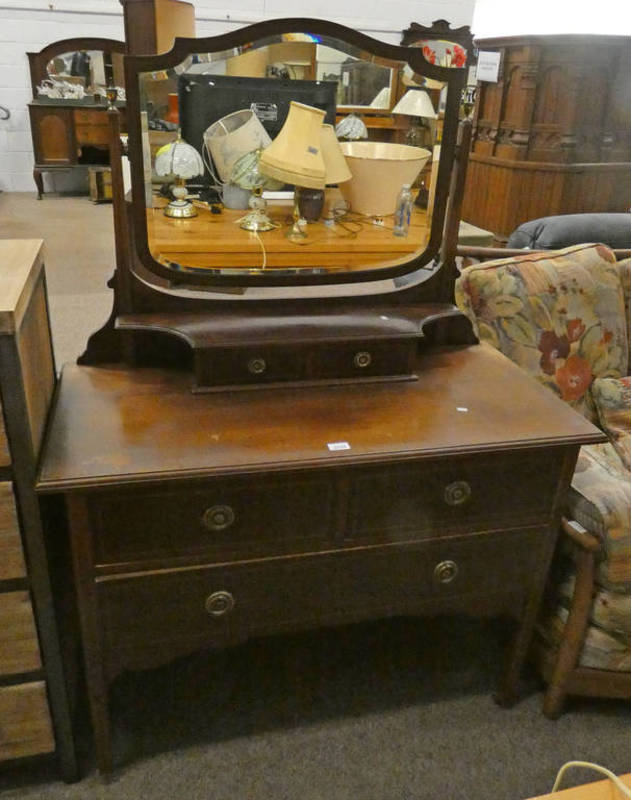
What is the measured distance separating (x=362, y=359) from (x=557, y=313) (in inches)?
24.5

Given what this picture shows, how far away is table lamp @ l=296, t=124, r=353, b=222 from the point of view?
134 cm

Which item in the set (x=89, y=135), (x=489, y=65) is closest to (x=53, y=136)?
(x=89, y=135)

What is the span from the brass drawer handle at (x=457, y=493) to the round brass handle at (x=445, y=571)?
0.14 m

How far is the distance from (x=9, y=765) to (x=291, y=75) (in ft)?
4.62

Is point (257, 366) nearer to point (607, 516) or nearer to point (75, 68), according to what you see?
point (607, 516)

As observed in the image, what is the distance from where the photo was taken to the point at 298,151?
4.37 feet

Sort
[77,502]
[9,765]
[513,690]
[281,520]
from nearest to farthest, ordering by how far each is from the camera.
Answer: [77,502] < [281,520] < [9,765] < [513,690]

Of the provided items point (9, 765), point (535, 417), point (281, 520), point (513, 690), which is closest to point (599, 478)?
point (535, 417)

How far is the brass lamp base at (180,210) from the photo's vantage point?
52.4 inches

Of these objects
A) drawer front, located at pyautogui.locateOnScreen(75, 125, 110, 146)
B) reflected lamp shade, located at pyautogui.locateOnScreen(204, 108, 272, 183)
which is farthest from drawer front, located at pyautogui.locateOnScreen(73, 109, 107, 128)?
reflected lamp shade, located at pyautogui.locateOnScreen(204, 108, 272, 183)

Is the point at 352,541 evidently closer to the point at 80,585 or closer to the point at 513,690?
the point at 80,585

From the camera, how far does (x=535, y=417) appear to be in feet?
4.24

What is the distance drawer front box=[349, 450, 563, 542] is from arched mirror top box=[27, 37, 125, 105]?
4.24 metres

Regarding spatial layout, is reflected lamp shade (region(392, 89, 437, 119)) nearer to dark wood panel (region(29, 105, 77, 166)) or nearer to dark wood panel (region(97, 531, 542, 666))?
dark wood panel (region(97, 531, 542, 666))
